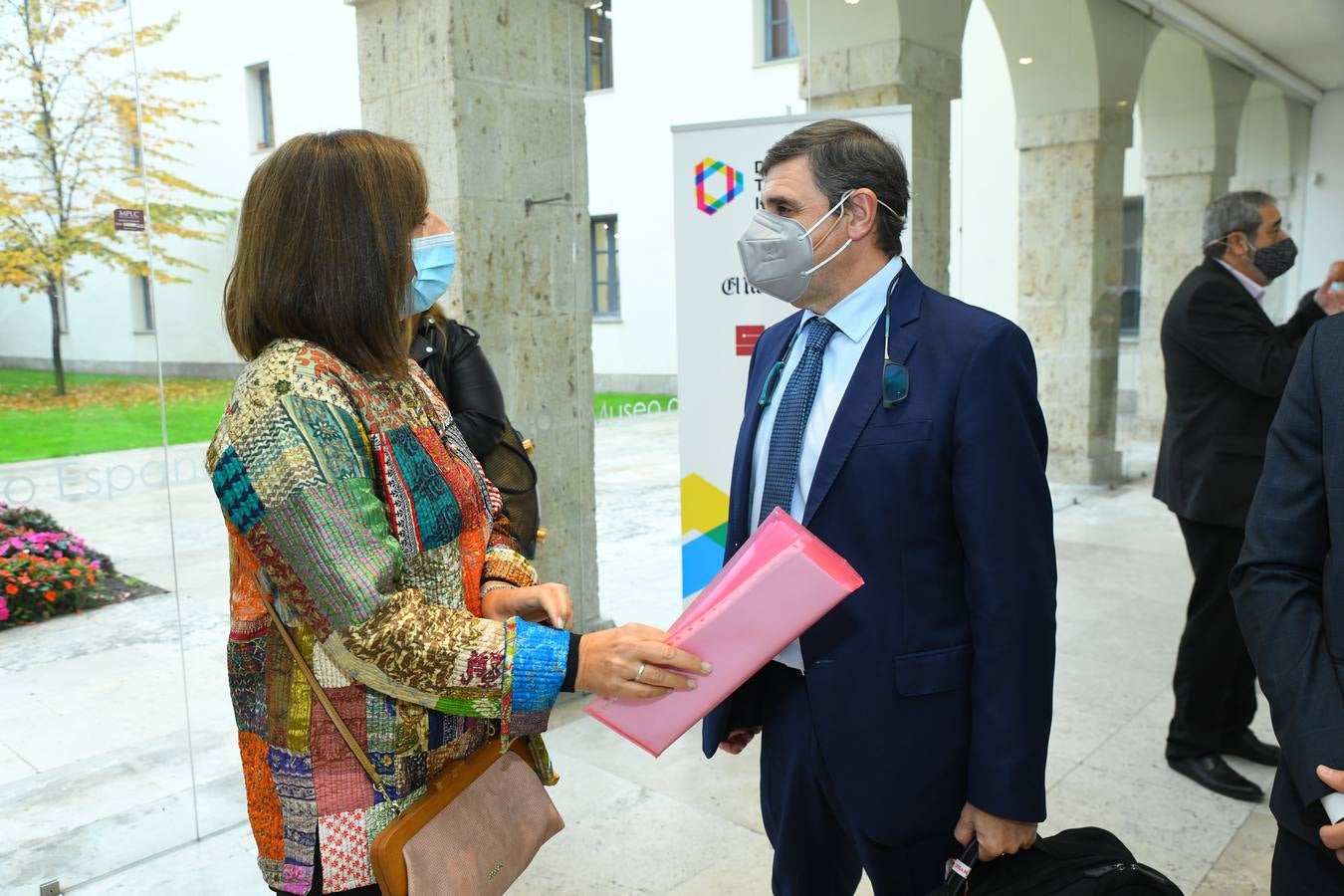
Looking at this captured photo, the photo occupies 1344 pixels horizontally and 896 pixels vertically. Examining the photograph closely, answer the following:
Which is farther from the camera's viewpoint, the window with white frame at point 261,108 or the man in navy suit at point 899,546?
the window with white frame at point 261,108

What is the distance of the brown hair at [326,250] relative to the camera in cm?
126

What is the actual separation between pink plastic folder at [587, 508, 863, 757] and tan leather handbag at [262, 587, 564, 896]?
0.66 feet

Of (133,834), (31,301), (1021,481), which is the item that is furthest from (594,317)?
(1021,481)

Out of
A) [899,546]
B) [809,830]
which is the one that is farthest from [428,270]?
[809,830]

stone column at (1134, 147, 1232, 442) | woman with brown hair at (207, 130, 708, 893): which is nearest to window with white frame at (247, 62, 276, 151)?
woman with brown hair at (207, 130, 708, 893)

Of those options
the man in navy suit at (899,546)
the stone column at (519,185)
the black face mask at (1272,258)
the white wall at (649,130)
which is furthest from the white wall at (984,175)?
the man in navy suit at (899,546)

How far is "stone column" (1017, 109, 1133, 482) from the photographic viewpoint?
8.09 meters

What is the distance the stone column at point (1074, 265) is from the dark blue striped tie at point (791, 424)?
23.1ft

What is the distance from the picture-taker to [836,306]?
1.75m

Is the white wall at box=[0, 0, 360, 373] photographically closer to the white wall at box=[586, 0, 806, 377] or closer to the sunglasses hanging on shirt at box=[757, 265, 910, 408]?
the white wall at box=[586, 0, 806, 377]

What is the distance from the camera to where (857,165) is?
68.5 inches

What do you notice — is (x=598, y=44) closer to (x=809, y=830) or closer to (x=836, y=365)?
(x=836, y=365)

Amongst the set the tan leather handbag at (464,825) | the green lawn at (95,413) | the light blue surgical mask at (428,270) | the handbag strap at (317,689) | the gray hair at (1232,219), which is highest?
the gray hair at (1232,219)

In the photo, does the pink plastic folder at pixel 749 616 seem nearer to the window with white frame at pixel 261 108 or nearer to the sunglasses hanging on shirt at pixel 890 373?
the sunglasses hanging on shirt at pixel 890 373
